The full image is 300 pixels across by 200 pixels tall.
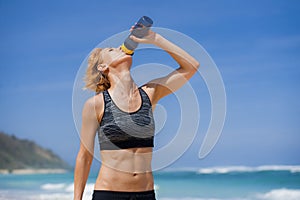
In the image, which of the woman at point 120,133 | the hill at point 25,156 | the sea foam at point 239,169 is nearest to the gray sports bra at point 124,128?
the woman at point 120,133

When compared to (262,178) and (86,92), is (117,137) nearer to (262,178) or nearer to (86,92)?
(86,92)

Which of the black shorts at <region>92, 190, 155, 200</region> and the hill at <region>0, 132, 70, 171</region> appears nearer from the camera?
the black shorts at <region>92, 190, 155, 200</region>

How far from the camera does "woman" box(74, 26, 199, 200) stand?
2.49 metres

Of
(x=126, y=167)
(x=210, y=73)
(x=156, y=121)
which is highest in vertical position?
(x=210, y=73)

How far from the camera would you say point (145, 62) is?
9.41ft

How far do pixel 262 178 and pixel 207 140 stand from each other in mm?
14252

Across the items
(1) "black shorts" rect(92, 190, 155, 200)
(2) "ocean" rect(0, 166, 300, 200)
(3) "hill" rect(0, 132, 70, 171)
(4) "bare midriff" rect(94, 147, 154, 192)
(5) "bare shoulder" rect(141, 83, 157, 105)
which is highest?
(3) "hill" rect(0, 132, 70, 171)

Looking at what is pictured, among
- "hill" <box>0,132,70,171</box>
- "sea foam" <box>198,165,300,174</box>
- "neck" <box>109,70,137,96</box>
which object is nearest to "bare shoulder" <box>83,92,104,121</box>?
"neck" <box>109,70,137,96</box>

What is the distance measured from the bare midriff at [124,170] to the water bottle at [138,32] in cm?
46

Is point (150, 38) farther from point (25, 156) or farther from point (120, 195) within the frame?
point (25, 156)

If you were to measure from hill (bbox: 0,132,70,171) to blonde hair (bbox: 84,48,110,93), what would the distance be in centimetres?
1707

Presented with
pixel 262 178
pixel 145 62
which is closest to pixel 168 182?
pixel 262 178

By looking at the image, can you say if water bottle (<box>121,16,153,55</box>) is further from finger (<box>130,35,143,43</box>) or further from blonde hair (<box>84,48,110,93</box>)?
blonde hair (<box>84,48,110,93</box>)

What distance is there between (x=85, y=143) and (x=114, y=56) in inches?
16.6
